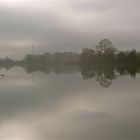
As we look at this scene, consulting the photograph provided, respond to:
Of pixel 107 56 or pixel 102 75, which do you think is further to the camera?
pixel 107 56

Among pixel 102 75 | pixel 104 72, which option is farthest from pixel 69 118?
pixel 104 72

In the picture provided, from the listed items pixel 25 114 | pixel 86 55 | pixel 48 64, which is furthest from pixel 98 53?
pixel 25 114

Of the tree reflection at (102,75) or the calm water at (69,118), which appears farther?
the tree reflection at (102,75)

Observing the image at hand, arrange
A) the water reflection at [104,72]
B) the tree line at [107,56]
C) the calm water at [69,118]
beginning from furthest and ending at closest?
the tree line at [107,56]
the water reflection at [104,72]
the calm water at [69,118]

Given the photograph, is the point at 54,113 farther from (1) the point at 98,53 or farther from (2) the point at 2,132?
(1) the point at 98,53

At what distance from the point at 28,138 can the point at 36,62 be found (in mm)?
57618

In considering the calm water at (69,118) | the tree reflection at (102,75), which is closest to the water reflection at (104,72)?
the tree reflection at (102,75)

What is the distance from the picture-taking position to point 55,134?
21.9ft

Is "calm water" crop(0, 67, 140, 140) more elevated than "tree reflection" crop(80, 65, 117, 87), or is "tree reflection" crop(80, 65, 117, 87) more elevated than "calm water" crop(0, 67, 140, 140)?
"calm water" crop(0, 67, 140, 140)

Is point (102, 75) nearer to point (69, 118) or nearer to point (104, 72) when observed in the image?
point (104, 72)

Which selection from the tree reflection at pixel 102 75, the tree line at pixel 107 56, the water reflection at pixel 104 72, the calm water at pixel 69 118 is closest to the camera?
the calm water at pixel 69 118

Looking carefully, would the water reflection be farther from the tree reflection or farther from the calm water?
the calm water

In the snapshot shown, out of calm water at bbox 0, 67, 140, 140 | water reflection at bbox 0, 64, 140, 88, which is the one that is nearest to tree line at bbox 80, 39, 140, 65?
water reflection at bbox 0, 64, 140, 88

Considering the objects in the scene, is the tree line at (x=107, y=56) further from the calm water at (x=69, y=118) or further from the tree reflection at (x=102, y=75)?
the calm water at (x=69, y=118)
